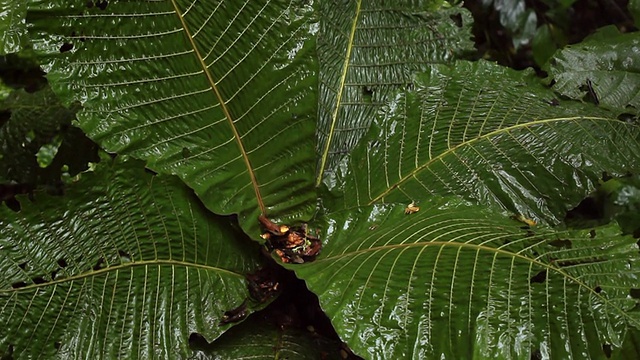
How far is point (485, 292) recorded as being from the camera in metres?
0.81

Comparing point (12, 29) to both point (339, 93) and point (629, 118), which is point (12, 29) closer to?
point (339, 93)

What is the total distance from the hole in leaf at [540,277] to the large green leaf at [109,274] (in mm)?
475

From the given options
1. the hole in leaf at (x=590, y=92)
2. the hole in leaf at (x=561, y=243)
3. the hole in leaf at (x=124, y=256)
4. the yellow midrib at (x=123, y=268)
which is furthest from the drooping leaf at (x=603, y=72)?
the hole in leaf at (x=124, y=256)

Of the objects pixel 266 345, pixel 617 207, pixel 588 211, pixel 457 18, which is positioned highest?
pixel 457 18

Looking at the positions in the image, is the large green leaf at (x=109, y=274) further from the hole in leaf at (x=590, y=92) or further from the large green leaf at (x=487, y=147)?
the hole in leaf at (x=590, y=92)

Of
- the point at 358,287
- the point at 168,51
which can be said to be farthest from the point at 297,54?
the point at 358,287

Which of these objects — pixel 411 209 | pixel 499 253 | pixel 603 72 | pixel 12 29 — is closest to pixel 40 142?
pixel 12 29

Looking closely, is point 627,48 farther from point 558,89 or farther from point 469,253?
point 469,253

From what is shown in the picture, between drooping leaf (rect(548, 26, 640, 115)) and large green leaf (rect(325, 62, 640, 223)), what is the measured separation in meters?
0.07

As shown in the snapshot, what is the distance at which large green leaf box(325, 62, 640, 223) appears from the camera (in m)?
1.11

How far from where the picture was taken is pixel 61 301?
3.09 ft

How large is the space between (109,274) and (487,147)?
675 millimetres

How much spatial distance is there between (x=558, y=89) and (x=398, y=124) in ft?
1.08

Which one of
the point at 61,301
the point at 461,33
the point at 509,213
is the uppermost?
the point at 461,33
